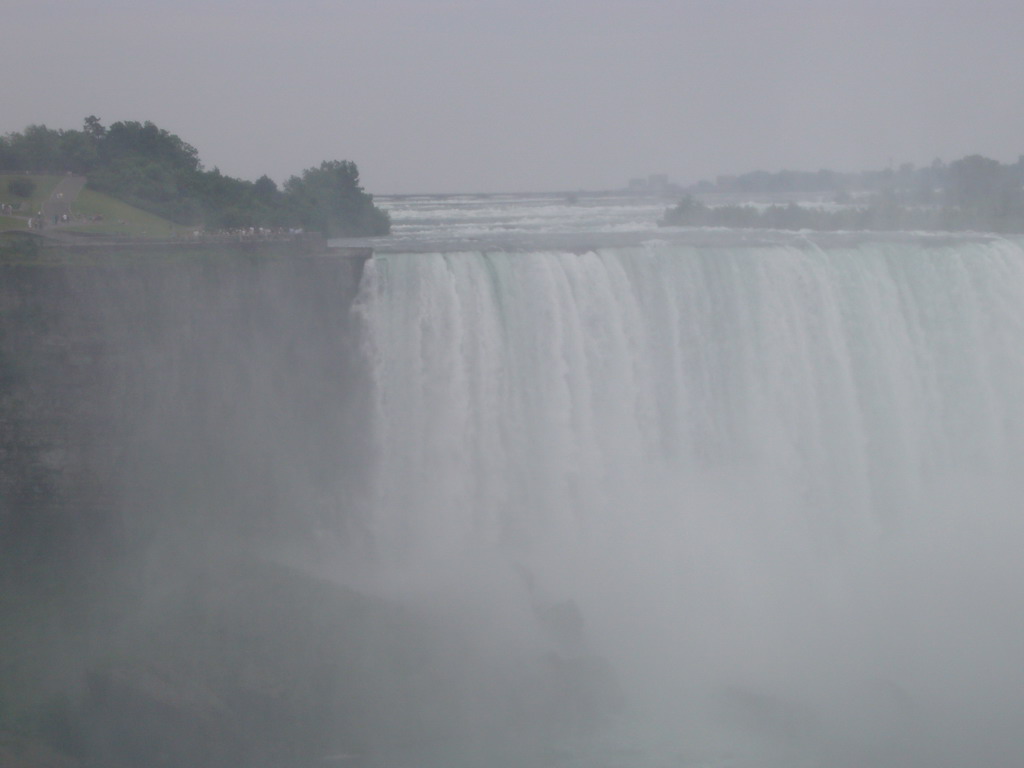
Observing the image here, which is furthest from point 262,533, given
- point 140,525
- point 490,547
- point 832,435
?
point 832,435

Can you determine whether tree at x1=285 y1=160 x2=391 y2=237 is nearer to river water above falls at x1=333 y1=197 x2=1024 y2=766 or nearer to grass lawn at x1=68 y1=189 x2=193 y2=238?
grass lawn at x1=68 y1=189 x2=193 y2=238

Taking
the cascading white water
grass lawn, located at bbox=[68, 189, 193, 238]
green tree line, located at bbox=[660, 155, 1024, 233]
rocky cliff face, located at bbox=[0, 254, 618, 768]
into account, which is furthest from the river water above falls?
green tree line, located at bbox=[660, 155, 1024, 233]

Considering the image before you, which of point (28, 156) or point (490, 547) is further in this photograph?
point (28, 156)

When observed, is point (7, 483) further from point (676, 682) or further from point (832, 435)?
point (832, 435)

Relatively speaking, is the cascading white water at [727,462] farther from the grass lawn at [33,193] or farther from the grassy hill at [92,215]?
the grass lawn at [33,193]

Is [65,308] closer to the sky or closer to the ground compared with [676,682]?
closer to the sky

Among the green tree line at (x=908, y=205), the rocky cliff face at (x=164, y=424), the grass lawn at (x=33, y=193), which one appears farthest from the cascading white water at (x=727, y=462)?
the green tree line at (x=908, y=205)

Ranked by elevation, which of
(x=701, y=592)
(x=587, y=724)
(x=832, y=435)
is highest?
(x=832, y=435)
